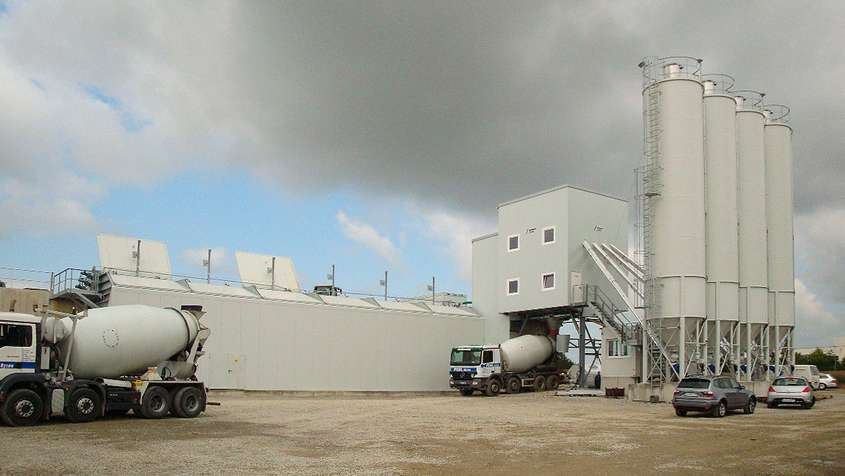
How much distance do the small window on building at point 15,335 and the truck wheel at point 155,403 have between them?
390 centimetres

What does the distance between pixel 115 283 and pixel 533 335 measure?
24.7 metres

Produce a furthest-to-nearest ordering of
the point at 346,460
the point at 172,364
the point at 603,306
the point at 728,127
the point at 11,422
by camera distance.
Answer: the point at 603,306 < the point at 728,127 < the point at 172,364 < the point at 11,422 < the point at 346,460

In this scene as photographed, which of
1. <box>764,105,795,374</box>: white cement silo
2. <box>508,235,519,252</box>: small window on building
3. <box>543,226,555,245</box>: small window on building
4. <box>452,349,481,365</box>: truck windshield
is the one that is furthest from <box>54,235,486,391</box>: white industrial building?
<box>764,105,795,374</box>: white cement silo

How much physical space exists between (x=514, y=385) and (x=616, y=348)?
6.22 metres

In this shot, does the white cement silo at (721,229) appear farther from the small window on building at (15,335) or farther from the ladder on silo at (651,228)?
the small window on building at (15,335)

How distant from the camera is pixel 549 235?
46562mm

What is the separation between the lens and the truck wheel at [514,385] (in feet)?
147

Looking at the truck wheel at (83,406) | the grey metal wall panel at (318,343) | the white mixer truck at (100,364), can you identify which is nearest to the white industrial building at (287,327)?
the grey metal wall panel at (318,343)

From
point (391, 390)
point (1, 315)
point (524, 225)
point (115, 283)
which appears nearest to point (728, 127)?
point (524, 225)

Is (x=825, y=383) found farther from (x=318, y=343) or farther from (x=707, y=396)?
(x=318, y=343)

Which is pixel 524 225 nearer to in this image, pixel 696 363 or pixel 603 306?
pixel 603 306

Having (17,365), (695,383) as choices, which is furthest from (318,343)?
(17,365)

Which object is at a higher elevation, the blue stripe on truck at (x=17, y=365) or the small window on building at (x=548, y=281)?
the small window on building at (x=548, y=281)

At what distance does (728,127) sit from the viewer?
39.9 metres
